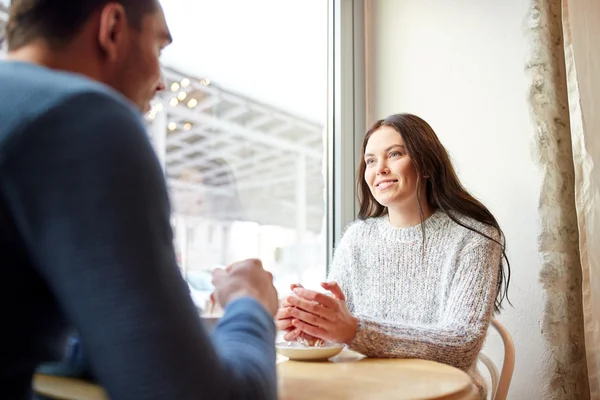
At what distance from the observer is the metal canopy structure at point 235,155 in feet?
5.07

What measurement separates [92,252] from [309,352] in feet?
2.49

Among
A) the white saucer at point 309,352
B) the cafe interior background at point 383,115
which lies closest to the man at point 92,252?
the white saucer at point 309,352

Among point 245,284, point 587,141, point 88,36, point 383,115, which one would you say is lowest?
point 245,284

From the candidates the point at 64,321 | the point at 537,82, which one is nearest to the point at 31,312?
the point at 64,321

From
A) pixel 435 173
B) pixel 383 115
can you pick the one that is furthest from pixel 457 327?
pixel 383 115

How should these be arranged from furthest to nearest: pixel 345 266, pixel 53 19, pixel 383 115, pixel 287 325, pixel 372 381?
pixel 383 115, pixel 345 266, pixel 287 325, pixel 372 381, pixel 53 19

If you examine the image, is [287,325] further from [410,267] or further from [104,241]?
[104,241]

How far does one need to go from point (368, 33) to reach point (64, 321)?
1.95 meters

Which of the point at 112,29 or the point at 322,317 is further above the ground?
the point at 112,29

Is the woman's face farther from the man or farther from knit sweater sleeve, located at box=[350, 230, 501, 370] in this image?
the man

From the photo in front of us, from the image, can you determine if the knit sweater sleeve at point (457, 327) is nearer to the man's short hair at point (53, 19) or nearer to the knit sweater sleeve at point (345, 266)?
the knit sweater sleeve at point (345, 266)

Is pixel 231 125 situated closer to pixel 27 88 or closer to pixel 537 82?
pixel 537 82

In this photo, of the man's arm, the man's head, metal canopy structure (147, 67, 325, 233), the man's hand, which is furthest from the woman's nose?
the man's arm

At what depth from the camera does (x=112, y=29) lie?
56cm
